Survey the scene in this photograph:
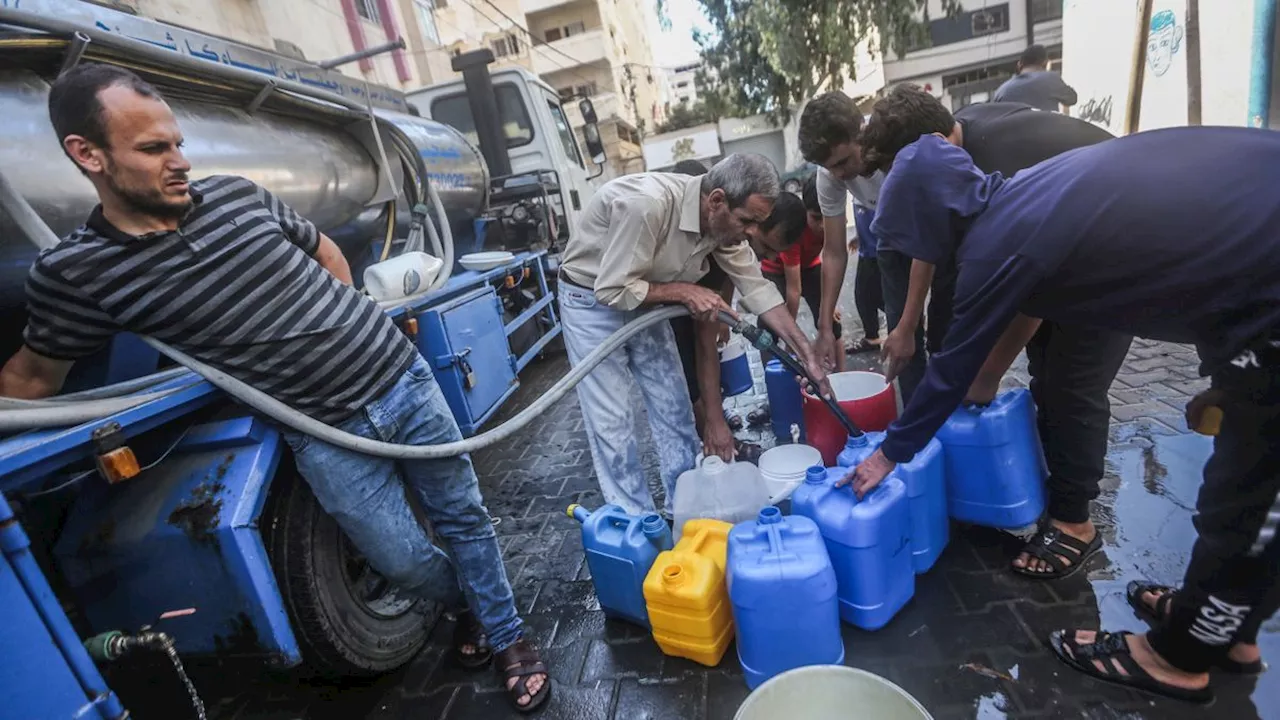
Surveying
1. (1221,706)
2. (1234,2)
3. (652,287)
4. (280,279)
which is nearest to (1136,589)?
(1221,706)

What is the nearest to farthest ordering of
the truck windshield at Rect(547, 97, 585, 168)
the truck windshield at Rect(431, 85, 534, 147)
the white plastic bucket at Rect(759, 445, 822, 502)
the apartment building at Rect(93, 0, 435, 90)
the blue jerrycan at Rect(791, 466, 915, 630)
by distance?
the blue jerrycan at Rect(791, 466, 915, 630) < the white plastic bucket at Rect(759, 445, 822, 502) < the apartment building at Rect(93, 0, 435, 90) < the truck windshield at Rect(431, 85, 534, 147) < the truck windshield at Rect(547, 97, 585, 168)

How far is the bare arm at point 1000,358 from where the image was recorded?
198 centimetres

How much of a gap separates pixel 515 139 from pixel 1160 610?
6.82 m

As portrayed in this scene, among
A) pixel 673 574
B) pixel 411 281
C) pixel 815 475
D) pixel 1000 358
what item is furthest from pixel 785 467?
pixel 411 281

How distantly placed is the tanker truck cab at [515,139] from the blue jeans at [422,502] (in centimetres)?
446

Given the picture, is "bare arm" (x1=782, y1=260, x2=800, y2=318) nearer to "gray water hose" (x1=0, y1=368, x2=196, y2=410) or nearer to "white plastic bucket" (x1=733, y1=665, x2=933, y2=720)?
"white plastic bucket" (x1=733, y1=665, x2=933, y2=720)

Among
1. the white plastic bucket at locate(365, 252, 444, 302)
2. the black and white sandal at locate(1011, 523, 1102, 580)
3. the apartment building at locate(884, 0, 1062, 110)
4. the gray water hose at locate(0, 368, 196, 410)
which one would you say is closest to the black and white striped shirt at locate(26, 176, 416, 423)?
the gray water hose at locate(0, 368, 196, 410)

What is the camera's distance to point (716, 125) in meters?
24.1

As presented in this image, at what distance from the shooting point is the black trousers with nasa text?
128 centimetres

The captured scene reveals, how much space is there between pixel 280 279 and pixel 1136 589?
2.78 m

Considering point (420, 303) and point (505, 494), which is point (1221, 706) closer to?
point (505, 494)

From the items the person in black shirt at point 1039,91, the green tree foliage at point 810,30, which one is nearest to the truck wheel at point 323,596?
the person in black shirt at point 1039,91

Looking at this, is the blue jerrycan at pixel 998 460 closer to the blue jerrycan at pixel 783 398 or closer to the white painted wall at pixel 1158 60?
the blue jerrycan at pixel 783 398

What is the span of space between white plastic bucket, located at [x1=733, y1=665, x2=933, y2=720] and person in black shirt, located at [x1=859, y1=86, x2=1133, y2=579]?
3.70 ft
